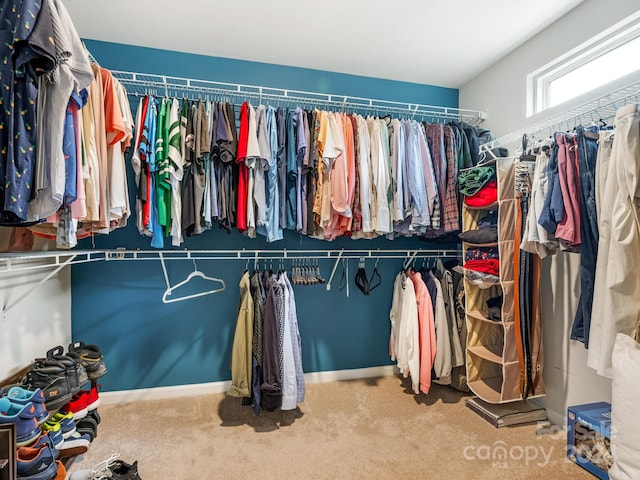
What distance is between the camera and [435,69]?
2.67 meters

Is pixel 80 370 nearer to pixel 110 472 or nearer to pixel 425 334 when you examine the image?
pixel 110 472

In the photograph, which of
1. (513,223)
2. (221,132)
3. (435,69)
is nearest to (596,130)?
(513,223)

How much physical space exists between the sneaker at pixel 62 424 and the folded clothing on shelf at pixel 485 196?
8.39 feet

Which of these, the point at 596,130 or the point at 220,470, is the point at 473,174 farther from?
the point at 220,470

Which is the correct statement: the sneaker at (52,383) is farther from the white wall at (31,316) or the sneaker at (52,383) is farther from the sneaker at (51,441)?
the white wall at (31,316)

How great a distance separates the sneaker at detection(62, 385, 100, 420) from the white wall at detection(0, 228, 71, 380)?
1.04 feet

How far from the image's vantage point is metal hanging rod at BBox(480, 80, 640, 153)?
1630 millimetres

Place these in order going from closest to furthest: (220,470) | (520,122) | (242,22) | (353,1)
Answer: (220,470) < (353,1) < (242,22) < (520,122)

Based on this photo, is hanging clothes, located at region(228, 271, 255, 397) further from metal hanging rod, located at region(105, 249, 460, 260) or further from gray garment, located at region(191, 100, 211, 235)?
gray garment, located at region(191, 100, 211, 235)

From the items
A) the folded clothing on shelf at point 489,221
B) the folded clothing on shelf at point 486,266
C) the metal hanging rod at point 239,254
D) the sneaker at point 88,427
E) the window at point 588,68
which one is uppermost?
the window at point 588,68

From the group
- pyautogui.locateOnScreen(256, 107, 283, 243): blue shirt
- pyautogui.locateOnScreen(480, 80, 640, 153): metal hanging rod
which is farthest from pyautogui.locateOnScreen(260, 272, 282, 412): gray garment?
pyautogui.locateOnScreen(480, 80, 640, 153): metal hanging rod

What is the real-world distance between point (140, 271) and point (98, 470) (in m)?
1.23

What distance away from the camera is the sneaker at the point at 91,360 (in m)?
1.79

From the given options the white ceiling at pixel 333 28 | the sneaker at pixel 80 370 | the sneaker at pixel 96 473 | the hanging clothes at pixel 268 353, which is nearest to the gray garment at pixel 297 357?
the hanging clothes at pixel 268 353
